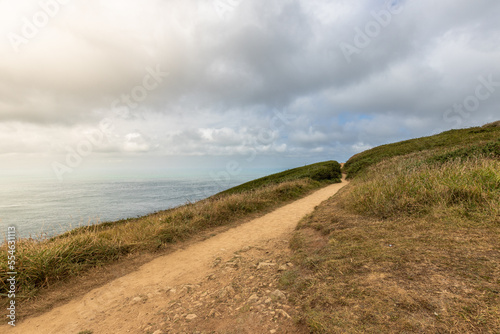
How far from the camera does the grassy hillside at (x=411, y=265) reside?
95.1 inches

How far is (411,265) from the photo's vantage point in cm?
349

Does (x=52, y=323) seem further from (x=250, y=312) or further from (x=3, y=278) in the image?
(x=250, y=312)

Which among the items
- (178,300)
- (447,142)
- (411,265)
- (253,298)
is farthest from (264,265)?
(447,142)

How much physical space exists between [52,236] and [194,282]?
19.5ft

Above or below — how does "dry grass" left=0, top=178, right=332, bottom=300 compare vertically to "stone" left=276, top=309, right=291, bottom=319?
above

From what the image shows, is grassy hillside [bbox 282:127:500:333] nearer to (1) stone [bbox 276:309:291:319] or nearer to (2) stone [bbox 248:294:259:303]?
Result: (1) stone [bbox 276:309:291:319]

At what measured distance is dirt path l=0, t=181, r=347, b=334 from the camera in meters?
3.41

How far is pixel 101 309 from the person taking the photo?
13.8 feet

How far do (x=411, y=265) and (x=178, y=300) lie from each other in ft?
14.1

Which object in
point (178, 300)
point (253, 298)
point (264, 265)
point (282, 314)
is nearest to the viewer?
point (282, 314)

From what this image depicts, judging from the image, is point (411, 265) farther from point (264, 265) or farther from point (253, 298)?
point (264, 265)

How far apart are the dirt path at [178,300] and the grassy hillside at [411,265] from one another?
0.75 meters

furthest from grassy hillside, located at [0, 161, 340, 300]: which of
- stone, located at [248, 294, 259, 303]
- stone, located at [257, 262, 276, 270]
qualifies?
stone, located at [248, 294, 259, 303]

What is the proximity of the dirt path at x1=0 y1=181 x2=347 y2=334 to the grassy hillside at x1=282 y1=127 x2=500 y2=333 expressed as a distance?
2.46 ft
